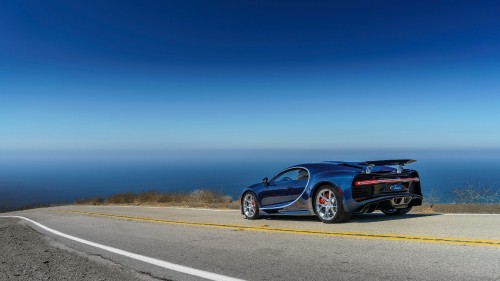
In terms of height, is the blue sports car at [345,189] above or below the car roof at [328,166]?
below

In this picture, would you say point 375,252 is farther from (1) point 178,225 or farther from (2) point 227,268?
(1) point 178,225

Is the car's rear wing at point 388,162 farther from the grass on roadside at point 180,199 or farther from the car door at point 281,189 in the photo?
the grass on roadside at point 180,199

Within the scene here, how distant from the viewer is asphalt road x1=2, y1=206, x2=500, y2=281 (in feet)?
14.7

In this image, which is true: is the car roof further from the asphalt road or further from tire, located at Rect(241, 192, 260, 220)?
tire, located at Rect(241, 192, 260, 220)

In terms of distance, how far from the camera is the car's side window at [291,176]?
9327 mm

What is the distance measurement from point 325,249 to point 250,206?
16.9ft

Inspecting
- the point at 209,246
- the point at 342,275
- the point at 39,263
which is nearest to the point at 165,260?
the point at 209,246

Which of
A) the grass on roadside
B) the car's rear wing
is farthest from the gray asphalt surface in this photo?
the grass on roadside

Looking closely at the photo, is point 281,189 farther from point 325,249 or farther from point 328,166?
point 325,249

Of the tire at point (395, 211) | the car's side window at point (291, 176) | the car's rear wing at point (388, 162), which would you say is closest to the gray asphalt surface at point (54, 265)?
the car's side window at point (291, 176)

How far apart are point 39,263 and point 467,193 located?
46.7 feet

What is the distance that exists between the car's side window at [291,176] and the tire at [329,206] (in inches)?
29.4

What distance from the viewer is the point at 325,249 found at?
578cm

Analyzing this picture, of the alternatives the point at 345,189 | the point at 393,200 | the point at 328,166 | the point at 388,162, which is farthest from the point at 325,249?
the point at 388,162
